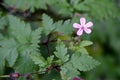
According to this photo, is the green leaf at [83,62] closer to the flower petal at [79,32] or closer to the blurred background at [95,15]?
the flower petal at [79,32]

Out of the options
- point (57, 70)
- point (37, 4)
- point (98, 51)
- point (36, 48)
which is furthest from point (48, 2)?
point (98, 51)

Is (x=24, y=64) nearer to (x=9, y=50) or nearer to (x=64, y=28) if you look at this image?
(x=9, y=50)

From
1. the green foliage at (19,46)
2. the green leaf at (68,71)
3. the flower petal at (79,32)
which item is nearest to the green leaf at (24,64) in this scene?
the green foliage at (19,46)

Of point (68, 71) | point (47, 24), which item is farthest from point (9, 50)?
point (68, 71)

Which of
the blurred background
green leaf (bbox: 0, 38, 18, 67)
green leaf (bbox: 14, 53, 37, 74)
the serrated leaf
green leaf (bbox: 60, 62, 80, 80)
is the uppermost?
the blurred background

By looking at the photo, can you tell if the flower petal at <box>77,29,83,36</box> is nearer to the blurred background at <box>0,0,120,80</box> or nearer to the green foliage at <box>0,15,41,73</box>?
the blurred background at <box>0,0,120,80</box>

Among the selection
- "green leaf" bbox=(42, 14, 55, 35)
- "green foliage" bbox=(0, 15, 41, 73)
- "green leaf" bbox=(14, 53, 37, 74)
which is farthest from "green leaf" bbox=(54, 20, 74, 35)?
"green leaf" bbox=(14, 53, 37, 74)

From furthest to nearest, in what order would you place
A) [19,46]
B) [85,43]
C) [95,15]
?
[95,15] < [19,46] < [85,43]
